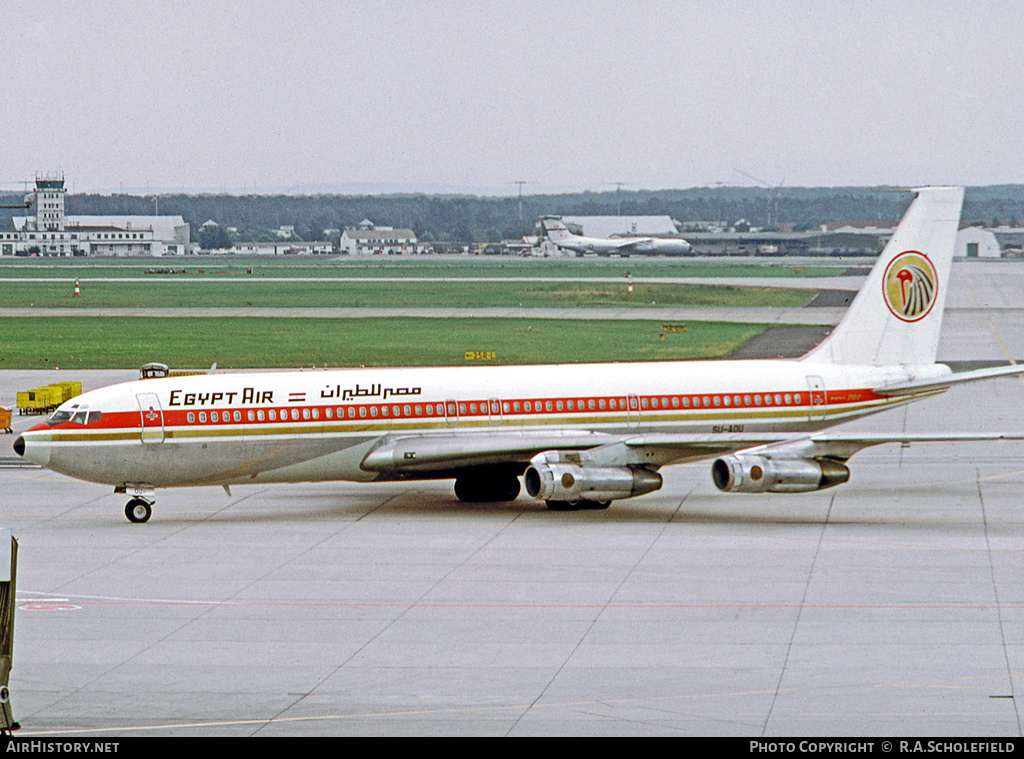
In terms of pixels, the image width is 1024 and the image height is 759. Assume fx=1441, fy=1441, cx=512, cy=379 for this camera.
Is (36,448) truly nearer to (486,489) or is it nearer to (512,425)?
(486,489)

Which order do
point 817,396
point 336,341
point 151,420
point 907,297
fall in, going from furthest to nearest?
1. point 336,341
2. point 907,297
3. point 817,396
4. point 151,420

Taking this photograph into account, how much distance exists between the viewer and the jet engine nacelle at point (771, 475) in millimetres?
34219

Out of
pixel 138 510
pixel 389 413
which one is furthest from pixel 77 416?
pixel 389 413

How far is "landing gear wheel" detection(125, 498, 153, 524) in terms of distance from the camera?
35.4 m

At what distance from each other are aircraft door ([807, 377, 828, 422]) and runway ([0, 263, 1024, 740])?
243 cm

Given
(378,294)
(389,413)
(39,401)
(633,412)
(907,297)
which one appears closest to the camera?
(389,413)

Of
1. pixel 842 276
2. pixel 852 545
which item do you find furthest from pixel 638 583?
pixel 842 276

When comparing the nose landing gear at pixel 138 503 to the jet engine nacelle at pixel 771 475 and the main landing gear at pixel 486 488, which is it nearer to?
the main landing gear at pixel 486 488

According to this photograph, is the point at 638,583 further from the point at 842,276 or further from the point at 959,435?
the point at 842,276

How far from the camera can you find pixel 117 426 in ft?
114

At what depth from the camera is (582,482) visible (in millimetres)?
34656

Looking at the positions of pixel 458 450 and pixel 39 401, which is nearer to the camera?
pixel 458 450

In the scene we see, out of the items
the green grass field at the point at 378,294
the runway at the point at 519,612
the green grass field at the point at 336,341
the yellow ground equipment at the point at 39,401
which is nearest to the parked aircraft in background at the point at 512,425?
the runway at the point at 519,612

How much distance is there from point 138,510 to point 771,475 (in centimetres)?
1542
